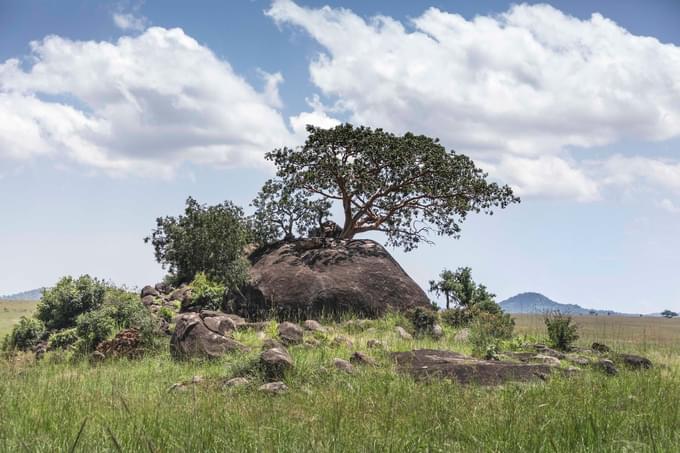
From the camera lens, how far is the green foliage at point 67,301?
2134cm

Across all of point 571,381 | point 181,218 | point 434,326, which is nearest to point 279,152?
point 181,218

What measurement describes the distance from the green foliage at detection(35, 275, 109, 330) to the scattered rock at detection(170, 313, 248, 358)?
7.13 meters

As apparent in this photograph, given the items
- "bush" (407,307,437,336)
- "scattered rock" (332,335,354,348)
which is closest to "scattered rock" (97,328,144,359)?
"scattered rock" (332,335,354,348)

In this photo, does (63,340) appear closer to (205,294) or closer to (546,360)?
(205,294)

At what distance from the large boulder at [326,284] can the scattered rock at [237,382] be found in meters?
11.0

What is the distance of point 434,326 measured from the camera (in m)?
21.0

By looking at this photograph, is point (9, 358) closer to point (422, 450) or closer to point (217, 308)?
point (217, 308)

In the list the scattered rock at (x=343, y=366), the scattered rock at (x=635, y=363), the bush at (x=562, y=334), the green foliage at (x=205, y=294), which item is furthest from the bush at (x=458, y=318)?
the scattered rock at (x=343, y=366)

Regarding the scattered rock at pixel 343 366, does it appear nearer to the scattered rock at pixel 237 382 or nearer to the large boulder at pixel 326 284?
the scattered rock at pixel 237 382

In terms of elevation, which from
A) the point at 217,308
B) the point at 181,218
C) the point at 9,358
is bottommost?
the point at 9,358

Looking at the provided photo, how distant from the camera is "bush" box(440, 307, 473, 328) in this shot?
23391mm

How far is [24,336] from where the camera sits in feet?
66.7

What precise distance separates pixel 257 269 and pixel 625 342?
15.0 meters

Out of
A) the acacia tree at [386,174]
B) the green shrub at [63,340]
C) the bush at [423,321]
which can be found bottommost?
the green shrub at [63,340]
